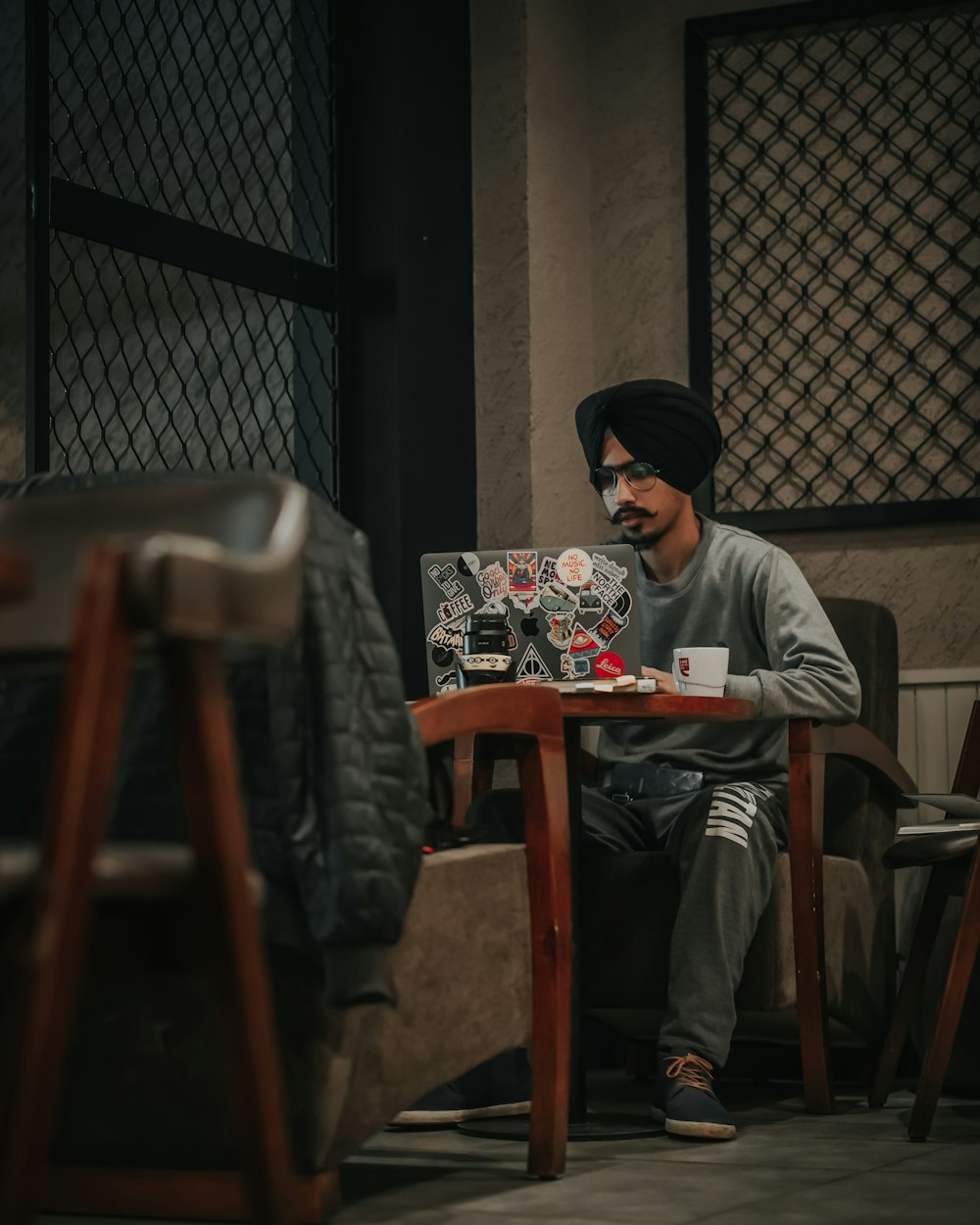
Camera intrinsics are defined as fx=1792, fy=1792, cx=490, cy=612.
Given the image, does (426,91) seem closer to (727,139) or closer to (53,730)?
(727,139)

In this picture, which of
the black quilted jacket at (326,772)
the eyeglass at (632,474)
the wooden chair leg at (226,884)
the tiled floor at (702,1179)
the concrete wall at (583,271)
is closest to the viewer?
the wooden chair leg at (226,884)

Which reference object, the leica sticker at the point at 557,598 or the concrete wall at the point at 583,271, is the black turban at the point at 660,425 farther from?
the concrete wall at the point at 583,271

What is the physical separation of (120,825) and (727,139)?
3.03m

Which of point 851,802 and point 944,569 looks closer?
point 851,802

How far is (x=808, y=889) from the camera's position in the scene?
9.96 feet

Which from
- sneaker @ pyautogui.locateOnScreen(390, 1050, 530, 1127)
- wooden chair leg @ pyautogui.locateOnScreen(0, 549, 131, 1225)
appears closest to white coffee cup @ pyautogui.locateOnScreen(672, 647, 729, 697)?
sneaker @ pyautogui.locateOnScreen(390, 1050, 530, 1127)

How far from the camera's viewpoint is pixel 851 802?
135 inches

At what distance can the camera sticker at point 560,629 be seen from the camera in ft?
9.07

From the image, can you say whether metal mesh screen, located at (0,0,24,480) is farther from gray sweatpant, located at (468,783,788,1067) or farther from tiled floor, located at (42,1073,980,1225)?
tiled floor, located at (42,1073,980,1225)

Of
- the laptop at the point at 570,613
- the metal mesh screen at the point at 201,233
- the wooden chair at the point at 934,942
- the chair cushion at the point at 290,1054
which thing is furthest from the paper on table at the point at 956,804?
the metal mesh screen at the point at 201,233

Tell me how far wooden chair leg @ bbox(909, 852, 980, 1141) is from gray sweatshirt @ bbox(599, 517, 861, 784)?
1.70 feet

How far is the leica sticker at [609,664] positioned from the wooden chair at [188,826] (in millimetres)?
1281

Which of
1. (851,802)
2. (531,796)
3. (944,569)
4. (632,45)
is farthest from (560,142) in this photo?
(531,796)

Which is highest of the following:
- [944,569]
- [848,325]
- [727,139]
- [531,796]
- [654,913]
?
[727,139]
